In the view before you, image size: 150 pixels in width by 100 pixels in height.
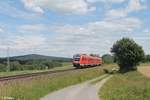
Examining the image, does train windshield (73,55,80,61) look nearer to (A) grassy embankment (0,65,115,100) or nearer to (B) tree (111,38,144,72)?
(B) tree (111,38,144,72)

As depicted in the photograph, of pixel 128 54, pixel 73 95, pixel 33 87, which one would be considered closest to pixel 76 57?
pixel 128 54

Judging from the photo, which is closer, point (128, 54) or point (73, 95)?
point (73, 95)

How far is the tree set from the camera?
107438mm

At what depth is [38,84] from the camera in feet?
126

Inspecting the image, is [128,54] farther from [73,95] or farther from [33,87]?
[73,95]

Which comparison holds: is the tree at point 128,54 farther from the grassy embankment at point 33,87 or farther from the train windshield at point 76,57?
the grassy embankment at point 33,87

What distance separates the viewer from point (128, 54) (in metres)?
108

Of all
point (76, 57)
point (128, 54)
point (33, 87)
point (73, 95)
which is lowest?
point (73, 95)

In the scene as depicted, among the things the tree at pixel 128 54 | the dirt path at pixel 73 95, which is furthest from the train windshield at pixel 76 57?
the dirt path at pixel 73 95

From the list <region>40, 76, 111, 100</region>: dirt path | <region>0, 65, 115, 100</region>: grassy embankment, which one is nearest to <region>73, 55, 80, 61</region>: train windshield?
<region>0, 65, 115, 100</region>: grassy embankment

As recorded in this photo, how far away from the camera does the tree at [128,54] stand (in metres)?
107

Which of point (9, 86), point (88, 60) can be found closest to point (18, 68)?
point (88, 60)

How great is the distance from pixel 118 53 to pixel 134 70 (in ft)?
29.1

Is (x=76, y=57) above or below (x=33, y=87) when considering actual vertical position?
above
